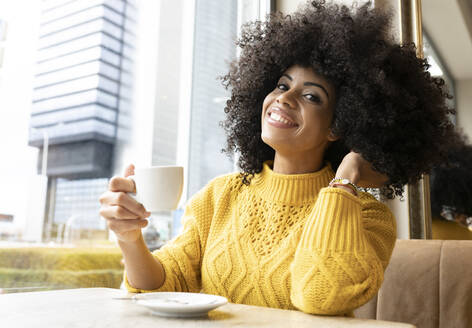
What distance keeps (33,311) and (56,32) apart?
108cm

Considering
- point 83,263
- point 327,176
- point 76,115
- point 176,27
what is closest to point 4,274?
point 83,263

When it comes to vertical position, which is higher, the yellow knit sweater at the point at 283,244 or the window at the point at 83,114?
the window at the point at 83,114

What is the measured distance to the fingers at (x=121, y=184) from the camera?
0.85m

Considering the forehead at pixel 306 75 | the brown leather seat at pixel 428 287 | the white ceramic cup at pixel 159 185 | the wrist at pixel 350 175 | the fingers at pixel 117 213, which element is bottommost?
the brown leather seat at pixel 428 287

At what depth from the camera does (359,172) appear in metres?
1.08

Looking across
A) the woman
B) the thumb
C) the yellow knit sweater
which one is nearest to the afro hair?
the woman

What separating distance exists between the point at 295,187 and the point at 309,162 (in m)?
0.09

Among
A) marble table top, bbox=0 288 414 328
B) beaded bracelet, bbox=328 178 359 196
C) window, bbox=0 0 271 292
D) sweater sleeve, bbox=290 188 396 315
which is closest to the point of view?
marble table top, bbox=0 288 414 328

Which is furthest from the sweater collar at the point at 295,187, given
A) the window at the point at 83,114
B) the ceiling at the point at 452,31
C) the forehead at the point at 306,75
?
the ceiling at the point at 452,31

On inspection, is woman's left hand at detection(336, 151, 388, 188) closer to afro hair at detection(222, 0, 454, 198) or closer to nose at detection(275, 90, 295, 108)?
afro hair at detection(222, 0, 454, 198)

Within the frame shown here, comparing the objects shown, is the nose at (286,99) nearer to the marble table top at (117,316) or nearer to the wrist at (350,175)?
the wrist at (350,175)

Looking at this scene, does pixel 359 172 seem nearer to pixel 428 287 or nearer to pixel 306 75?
pixel 306 75

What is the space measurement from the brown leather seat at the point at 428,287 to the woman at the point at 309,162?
22 centimetres

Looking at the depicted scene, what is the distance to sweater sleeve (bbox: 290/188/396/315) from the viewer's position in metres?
0.84
